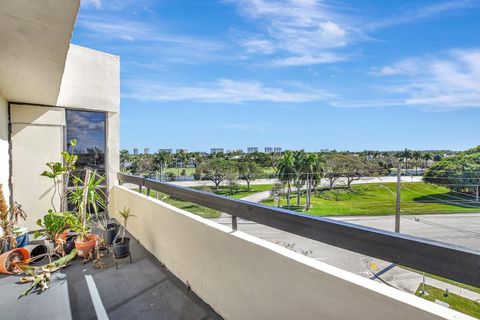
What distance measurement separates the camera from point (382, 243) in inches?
37.9

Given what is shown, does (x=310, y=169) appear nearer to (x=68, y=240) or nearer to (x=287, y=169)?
(x=287, y=169)

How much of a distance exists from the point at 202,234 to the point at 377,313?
138cm

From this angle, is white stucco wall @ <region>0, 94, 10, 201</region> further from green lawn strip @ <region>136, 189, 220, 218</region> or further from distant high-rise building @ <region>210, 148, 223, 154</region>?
distant high-rise building @ <region>210, 148, 223, 154</region>

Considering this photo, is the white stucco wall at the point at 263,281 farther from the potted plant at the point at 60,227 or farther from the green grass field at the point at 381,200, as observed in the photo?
the green grass field at the point at 381,200

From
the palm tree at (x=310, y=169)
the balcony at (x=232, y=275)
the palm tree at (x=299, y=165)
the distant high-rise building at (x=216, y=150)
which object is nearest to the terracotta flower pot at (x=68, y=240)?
the balcony at (x=232, y=275)

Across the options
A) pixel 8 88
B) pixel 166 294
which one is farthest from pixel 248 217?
pixel 8 88

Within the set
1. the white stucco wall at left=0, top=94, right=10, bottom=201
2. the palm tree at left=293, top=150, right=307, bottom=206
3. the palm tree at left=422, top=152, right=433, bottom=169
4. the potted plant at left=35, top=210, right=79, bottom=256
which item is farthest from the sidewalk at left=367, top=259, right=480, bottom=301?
the palm tree at left=422, top=152, right=433, bottom=169

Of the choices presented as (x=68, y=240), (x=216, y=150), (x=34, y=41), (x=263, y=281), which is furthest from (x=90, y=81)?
(x=216, y=150)

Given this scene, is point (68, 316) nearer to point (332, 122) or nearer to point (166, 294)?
point (166, 294)

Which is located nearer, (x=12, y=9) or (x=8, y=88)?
(x=12, y=9)

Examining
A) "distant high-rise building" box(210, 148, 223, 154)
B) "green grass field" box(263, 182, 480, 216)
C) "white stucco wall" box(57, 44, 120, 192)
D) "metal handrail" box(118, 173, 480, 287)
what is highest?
"white stucco wall" box(57, 44, 120, 192)

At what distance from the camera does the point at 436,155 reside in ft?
111

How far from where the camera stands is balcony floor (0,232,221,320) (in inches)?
81.6

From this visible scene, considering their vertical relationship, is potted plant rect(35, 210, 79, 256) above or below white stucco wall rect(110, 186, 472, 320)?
below
